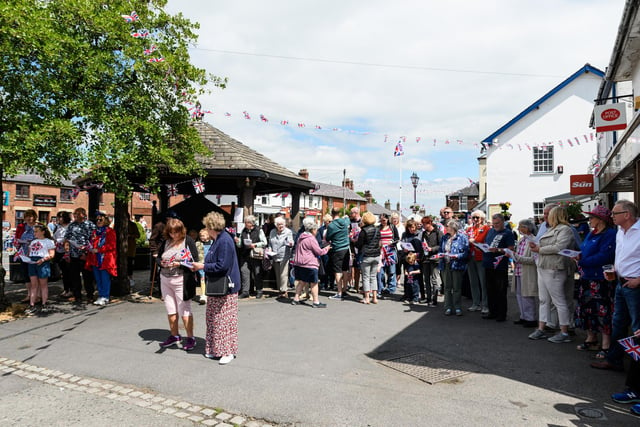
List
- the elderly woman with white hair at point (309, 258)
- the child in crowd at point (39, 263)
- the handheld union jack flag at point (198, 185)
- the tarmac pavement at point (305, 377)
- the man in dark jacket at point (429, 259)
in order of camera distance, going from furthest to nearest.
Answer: the handheld union jack flag at point (198, 185) < the man in dark jacket at point (429, 259) < the elderly woman with white hair at point (309, 258) < the child in crowd at point (39, 263) < the tarmac pavement at point (305, 377)

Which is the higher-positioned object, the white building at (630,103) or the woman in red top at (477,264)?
the white building at (630,103)

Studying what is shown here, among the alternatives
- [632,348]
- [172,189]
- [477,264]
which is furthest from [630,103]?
[172,189]

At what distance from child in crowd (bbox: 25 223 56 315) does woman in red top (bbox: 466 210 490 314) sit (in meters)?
8.33

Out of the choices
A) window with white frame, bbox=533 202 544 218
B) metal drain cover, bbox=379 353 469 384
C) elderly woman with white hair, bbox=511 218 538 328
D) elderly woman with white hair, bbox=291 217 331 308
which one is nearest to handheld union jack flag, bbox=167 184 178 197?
elderly woman with white hair, bbox=291 217 331 308

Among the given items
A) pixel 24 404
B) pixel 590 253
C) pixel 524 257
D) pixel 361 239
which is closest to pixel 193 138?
pixel 361 239

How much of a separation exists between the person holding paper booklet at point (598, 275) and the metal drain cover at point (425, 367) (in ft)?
6.20

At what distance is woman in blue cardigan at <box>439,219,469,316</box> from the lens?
8070 millimetres

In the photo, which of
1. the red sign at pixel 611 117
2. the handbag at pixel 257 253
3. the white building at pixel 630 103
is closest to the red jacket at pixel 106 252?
the handbag at pixel 257 253

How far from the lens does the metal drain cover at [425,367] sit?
4969mm

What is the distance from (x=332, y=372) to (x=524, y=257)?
154 inches

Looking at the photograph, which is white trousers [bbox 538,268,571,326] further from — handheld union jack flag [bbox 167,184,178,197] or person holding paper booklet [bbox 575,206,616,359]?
handheld union jack flag [bbox 167,184,178,197]

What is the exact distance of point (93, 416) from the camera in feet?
13.1

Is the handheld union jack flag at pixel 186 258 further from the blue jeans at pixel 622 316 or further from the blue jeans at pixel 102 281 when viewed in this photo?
the blue jeans at pixel 622 316

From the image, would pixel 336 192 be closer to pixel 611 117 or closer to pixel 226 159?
pixel 226 159
